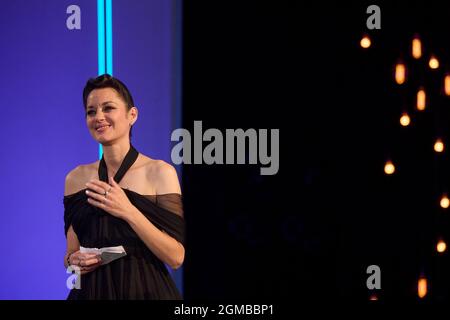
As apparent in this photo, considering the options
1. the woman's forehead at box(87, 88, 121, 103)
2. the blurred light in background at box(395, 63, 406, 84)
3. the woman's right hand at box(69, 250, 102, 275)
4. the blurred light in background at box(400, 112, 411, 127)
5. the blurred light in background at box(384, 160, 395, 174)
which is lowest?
the woman's right hand at box(69, 250, 102, 275)

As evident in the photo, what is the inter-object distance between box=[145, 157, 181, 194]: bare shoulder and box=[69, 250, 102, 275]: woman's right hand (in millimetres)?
341

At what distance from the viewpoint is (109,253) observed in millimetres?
2178

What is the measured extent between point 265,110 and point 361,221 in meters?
0.59

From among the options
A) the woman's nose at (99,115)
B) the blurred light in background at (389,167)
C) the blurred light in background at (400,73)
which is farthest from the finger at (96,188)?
the blurred light in background at (400,73)

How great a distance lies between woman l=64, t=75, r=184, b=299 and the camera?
217 centimetres

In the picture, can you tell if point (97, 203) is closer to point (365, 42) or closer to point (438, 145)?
point (365, 42)

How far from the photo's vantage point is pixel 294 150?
7.61 ft

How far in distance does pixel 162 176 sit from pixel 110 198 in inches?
8.2

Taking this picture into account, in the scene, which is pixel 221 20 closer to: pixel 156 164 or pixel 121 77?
pixel 121 77

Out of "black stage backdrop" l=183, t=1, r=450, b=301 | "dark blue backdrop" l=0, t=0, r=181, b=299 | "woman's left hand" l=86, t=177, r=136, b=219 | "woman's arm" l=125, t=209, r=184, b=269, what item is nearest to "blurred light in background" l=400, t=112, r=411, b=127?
"black stage backdrop" l=183, t=1, r=450, b=301

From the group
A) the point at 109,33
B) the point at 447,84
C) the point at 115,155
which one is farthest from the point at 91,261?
the point at 447,84

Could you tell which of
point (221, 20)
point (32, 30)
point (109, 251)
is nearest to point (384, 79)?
point (221, 20)

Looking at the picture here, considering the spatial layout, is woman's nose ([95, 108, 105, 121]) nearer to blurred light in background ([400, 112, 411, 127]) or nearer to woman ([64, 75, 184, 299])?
woman ([64, 75, 184, 299])

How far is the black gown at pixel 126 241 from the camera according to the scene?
7.11ft
